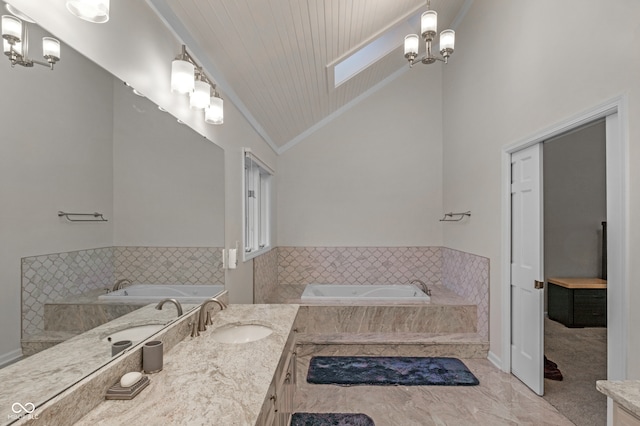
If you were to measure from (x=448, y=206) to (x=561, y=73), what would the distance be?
8.49 ft

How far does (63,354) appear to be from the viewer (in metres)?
1.12

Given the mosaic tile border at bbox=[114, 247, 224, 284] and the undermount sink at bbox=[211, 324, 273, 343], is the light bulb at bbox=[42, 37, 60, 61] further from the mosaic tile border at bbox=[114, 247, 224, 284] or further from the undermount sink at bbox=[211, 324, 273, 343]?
the undermount sink at bbox=[211, 324, 273, 343]

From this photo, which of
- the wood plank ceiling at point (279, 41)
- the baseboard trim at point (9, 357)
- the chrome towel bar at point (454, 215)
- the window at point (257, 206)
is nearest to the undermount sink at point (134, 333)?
the baseboard trim at point (9, 357)

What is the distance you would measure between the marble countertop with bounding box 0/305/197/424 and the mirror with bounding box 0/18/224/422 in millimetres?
18

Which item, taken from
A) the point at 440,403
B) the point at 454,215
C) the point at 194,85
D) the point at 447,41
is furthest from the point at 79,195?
the point at 454,215

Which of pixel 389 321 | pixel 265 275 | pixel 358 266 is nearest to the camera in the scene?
pixel 389 321

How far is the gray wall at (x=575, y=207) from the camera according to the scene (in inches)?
197

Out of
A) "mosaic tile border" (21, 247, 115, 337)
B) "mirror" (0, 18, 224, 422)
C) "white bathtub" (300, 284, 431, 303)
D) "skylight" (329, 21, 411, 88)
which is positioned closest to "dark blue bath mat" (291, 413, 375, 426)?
"mirror" (0, 18, 224, 422)

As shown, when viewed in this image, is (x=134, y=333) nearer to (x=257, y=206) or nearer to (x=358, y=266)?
(x=257, y=206)

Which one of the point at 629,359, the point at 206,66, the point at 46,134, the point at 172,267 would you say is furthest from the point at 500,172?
the point at 46,134

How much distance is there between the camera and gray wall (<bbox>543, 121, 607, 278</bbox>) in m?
5.01

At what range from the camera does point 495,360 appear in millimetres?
3498

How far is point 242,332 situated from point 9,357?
4.14 ft

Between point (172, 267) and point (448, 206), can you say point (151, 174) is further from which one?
point (448, 206)
